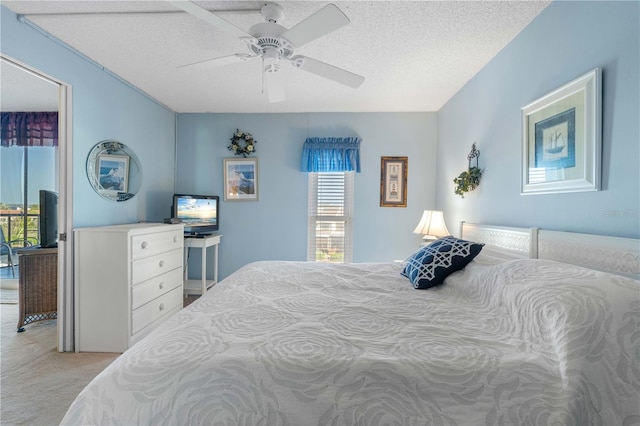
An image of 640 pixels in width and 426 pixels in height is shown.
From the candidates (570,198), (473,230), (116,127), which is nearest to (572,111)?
(570,198)

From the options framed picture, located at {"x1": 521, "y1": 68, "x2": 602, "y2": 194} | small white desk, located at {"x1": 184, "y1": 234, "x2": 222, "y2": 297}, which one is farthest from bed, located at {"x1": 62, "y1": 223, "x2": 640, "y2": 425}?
small white desk, located at {"x1": 184, "y1": 234, "x2": 222, "y2": 297}

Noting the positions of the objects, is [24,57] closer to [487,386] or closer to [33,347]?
[33,347]

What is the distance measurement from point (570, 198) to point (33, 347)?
4011mm

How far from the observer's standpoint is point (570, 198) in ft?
4.95

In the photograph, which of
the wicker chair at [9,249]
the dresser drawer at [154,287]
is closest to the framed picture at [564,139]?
the dresser drawer at [154,287]

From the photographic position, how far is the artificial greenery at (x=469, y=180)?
8.34 feet

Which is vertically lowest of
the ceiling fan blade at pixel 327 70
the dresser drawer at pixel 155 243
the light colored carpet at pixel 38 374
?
the light colored carpet at pixel 38 374

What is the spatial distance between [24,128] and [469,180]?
212 inches

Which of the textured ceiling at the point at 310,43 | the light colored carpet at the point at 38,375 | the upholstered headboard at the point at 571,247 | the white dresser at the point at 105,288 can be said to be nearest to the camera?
the upholstered headboard at the point at 571,247

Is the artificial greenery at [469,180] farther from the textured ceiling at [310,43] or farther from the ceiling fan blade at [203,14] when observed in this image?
the ceiling fan blade at [203,14]

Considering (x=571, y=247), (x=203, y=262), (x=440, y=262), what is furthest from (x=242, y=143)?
(x=571, y=247)

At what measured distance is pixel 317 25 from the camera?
1469mm

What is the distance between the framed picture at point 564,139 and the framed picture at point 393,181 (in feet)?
5.98

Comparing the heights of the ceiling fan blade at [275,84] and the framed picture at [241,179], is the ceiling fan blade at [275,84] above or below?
above
